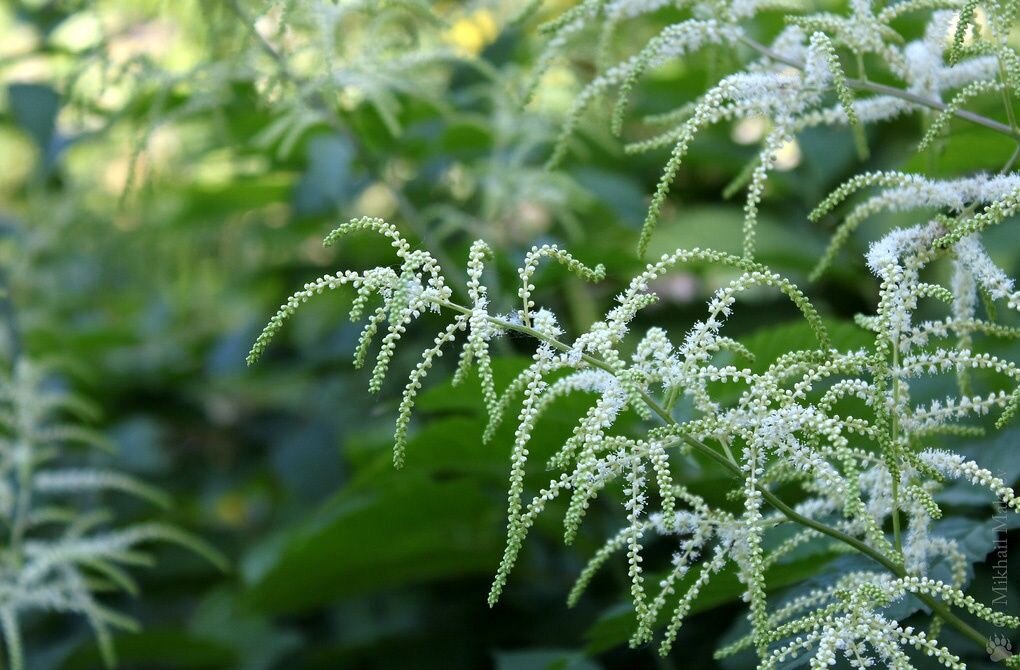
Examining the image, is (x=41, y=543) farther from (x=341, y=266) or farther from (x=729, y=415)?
(x=729, y=415)

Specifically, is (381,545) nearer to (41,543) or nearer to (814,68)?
(41,543)

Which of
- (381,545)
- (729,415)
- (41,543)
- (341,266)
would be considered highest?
(729,415)

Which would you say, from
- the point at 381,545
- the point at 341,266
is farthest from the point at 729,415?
the point at 341,266

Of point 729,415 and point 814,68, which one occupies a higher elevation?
point 814,68

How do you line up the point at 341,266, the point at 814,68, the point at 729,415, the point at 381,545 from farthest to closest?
→ the point at 341,266, the point at 381,545, the point at 814,68, the point at 729,415

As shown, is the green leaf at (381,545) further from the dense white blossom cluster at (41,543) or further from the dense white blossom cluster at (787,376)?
the dense white blossom cluster at (787,376)

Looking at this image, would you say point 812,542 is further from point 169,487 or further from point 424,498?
point 169,487

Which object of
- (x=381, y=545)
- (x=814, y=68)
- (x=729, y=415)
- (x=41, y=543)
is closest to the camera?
(x=729, y=415)

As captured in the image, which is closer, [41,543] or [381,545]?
[381,545]

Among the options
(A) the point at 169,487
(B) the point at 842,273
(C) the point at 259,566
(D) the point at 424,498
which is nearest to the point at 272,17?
(D) the point at 424,498

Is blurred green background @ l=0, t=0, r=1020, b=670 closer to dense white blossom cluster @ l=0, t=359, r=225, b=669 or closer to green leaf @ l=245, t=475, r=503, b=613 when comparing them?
green leaf @ l=245, t=475, r=503, b=613
